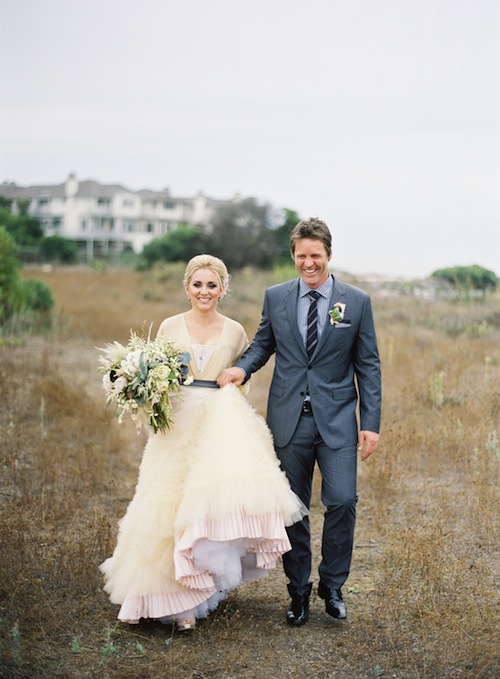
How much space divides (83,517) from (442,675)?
11.9ft

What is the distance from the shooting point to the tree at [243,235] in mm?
37688

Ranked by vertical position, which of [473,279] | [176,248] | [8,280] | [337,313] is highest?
[176,248]

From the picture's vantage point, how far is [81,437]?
913cm

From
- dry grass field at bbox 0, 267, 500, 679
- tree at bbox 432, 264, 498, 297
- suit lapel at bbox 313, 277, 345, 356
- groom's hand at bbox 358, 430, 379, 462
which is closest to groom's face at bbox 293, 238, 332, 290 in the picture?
suit lapel at bbox 313, 277, 345, 356

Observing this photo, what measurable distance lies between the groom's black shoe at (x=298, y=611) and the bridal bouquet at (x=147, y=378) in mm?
1376

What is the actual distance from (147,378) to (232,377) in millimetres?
563

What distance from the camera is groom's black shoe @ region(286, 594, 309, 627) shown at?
15.9ft

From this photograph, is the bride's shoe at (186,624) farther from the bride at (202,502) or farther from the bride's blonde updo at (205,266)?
the bride's blonde updo at (205,266)

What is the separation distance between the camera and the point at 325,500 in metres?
4.80

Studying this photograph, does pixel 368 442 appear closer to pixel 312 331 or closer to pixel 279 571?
pixel 312 331

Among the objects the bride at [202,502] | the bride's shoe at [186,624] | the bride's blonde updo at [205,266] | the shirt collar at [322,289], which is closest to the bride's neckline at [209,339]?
the bride at [202,502]

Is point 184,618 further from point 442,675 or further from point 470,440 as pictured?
point 470,440

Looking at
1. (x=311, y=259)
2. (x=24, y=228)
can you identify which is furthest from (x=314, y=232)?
(x=24, y=228)

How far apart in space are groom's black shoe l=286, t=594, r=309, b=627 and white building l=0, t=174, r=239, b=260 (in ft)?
133
